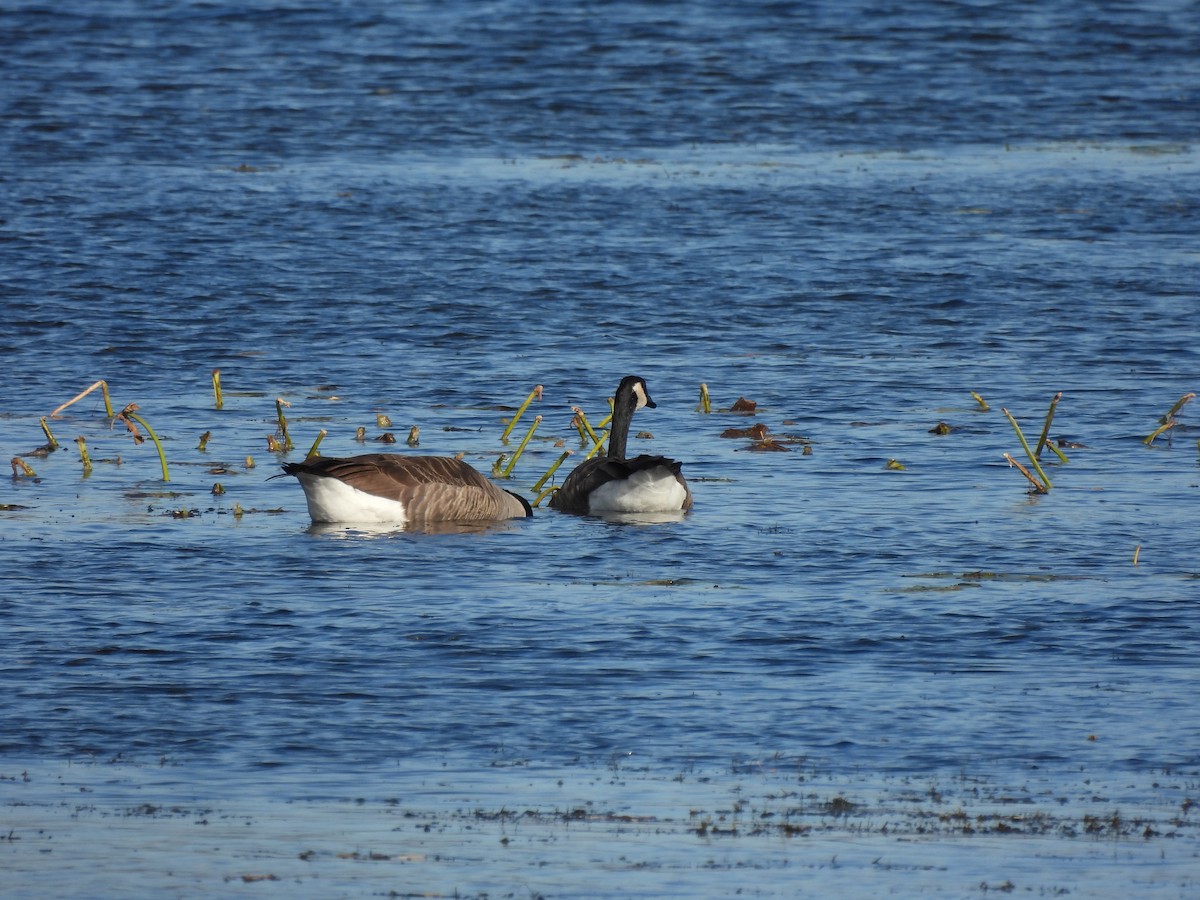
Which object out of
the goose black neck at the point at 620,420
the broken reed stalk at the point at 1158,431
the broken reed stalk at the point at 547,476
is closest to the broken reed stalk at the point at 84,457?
the broken reed stalk at the point at 547,476

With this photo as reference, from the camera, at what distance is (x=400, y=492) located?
1373 centimetres

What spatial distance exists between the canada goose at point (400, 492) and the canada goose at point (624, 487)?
82 centimetres

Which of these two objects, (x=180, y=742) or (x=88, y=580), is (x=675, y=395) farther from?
(x=180, y=742)

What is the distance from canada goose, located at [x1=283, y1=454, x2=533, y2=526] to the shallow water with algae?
20 cm

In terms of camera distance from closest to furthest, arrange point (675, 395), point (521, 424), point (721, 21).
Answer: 1. point (521, 424)
2. point (675, 395)
3. point (721, 21)

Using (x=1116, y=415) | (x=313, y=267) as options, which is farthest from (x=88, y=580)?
(x=313, y=267)

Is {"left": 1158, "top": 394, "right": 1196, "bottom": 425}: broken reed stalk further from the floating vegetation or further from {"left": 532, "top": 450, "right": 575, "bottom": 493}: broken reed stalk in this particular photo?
the floating vegetation

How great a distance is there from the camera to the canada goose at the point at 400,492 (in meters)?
13.5

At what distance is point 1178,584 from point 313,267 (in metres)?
14.2

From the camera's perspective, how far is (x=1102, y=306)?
21859 mm

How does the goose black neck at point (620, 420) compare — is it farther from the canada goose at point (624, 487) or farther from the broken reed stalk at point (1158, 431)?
the broken reed stalk at point (1158, 431)

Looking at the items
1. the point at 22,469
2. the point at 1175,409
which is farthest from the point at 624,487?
the point at 1175,409

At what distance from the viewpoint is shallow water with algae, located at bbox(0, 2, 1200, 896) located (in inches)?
310

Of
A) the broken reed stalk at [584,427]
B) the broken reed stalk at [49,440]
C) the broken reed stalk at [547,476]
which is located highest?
the broken reed stalk at [49,440]
